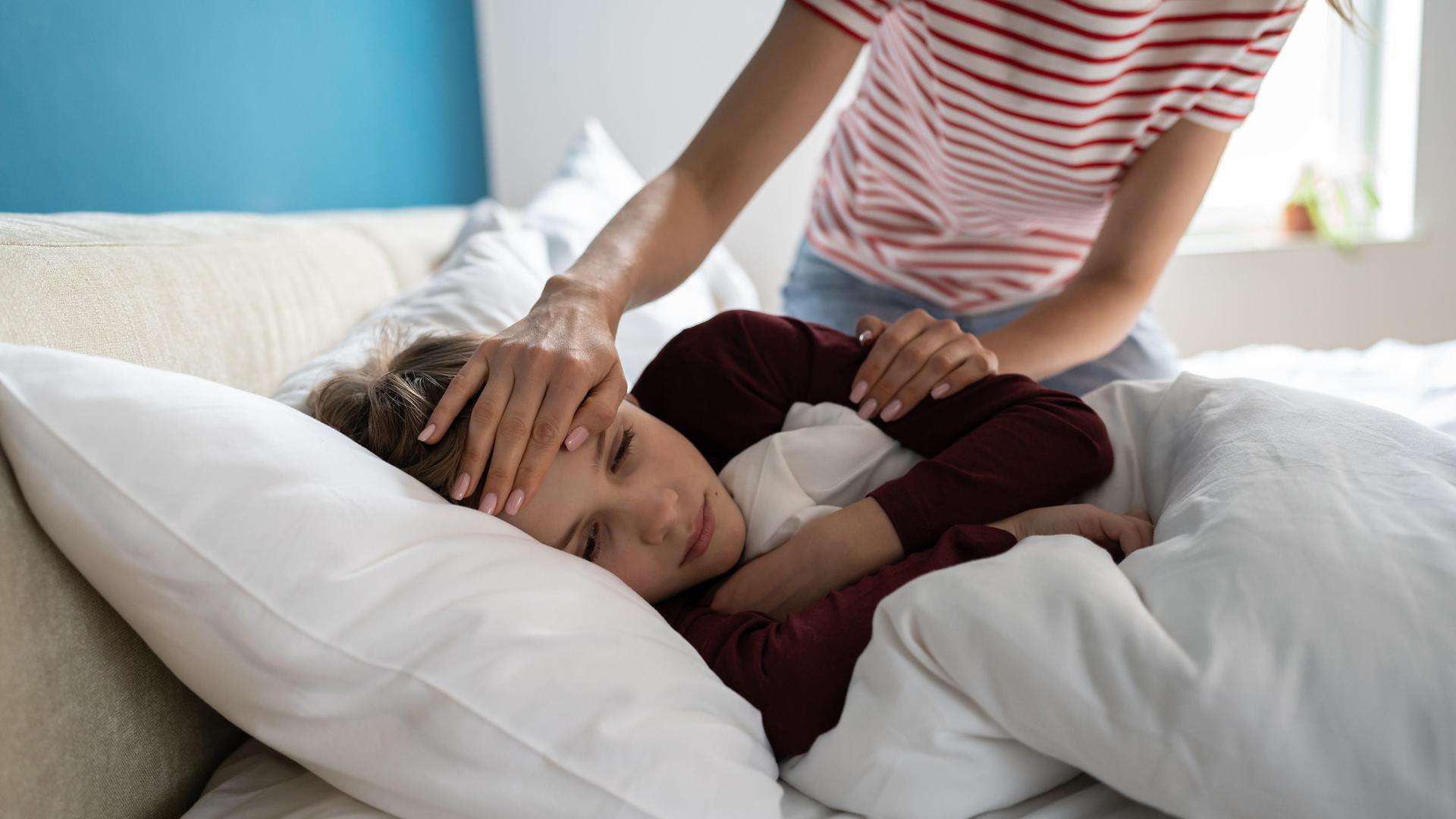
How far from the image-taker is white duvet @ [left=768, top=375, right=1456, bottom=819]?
0.52 meters

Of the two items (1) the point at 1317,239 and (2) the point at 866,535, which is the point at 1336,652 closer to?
(2) the point at 866,535

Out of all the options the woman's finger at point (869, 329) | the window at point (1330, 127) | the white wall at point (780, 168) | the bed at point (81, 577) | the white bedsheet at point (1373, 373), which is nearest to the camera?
the bed at point (81, 577)

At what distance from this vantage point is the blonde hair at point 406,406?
82 cm

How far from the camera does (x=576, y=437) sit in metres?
0.79

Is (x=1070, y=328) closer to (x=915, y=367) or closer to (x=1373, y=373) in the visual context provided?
(x=915, y=367)

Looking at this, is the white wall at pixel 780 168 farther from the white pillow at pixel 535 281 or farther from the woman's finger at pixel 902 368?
the woman's finger at pixel 902 368

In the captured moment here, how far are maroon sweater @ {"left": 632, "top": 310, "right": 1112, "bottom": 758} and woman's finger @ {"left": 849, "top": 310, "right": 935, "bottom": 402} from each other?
1.3 inches

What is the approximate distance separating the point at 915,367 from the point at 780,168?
1937 mm

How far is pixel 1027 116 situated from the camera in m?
1.26

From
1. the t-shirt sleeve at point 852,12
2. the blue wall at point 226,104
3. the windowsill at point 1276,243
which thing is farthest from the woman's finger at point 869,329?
the windowsill at point 1276,243

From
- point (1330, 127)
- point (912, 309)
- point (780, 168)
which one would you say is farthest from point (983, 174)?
point (1330, 127)

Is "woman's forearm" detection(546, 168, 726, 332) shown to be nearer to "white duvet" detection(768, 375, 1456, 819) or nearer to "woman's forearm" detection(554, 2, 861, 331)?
"woman's forearm" detection(554, 2, 861, 331)

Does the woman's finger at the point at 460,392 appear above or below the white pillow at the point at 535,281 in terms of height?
above

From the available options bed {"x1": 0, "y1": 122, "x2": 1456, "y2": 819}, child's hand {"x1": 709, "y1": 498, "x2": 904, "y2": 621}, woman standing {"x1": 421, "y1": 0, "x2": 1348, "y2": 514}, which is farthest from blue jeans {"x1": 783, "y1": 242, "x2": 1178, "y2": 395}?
child's hand {"x1": 709, "y1": 498, "x2": 904, "y2": 621}
